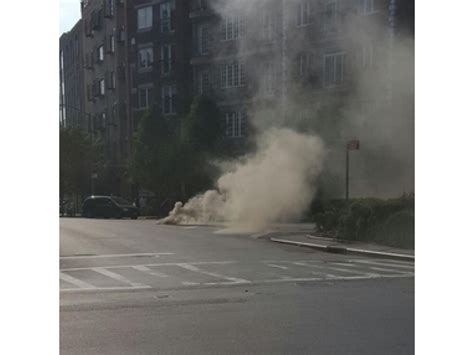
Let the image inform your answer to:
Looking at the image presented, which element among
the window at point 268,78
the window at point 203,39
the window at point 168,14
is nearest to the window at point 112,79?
the window at point 168,14

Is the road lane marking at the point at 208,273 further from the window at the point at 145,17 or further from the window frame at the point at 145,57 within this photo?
the window at the point at 145,17

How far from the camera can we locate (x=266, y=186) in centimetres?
374

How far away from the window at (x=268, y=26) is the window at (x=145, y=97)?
729 millimetres

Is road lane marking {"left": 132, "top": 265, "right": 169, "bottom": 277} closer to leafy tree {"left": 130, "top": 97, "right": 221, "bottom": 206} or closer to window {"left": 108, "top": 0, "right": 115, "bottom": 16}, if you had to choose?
leafy tree {"left": 130, "top": 97, "right": 221, "bottom": 206}

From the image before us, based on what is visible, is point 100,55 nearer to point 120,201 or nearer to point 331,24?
point 120,201

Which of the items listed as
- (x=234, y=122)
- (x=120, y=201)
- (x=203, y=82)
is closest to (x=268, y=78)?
(x=234, y=122)

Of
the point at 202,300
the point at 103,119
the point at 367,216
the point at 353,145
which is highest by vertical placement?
the point at 103,119

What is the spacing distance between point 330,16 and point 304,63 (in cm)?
29

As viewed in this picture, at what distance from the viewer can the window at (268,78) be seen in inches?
138

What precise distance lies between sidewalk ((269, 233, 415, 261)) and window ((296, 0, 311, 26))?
46.7 inches
